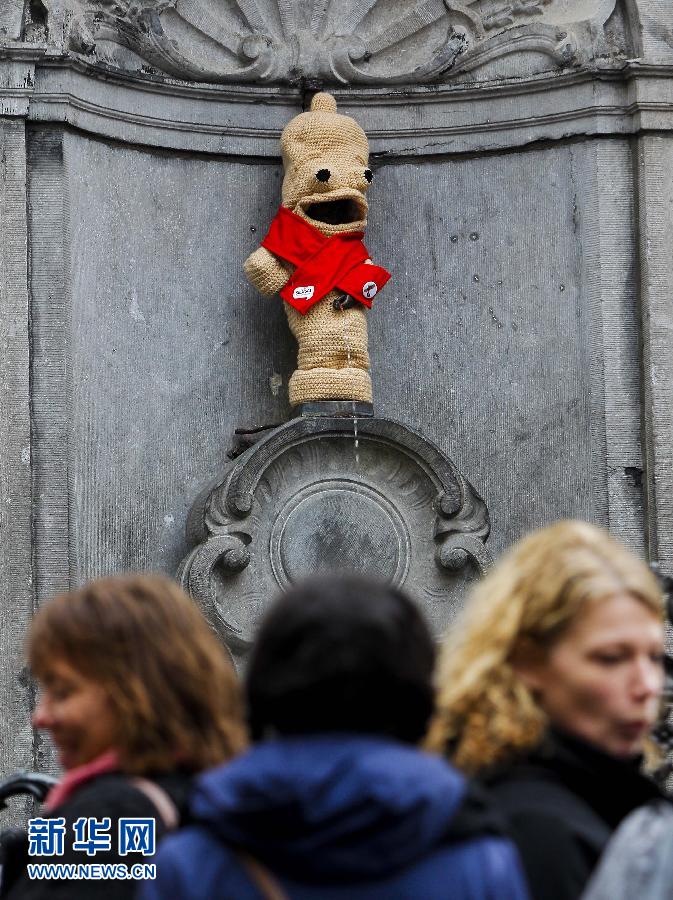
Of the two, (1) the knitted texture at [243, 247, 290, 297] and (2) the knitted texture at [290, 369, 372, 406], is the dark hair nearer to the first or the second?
(2) the knitted texture at [290, 369, 372, 406]

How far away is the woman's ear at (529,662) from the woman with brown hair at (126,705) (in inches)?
14.9

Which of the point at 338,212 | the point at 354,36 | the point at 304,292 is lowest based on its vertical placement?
the point at 304,292

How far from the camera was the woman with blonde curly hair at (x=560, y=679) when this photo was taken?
233 cm

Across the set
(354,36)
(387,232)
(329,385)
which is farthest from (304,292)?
(354,36)

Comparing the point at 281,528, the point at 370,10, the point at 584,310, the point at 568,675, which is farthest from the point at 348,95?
the point at 568,675

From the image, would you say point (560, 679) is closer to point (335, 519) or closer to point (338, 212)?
point (335, 519)

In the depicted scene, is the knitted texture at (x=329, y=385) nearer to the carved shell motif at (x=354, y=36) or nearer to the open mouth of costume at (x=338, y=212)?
the open mouth of costume at (x=338, y=212)

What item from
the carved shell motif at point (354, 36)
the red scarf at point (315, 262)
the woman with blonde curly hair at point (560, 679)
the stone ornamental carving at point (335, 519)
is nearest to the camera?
the woman with blonde curly hair at point (560, 679)

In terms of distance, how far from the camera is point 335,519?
6988 millimetres

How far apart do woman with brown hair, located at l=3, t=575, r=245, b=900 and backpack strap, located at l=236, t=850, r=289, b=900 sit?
39 centimetres

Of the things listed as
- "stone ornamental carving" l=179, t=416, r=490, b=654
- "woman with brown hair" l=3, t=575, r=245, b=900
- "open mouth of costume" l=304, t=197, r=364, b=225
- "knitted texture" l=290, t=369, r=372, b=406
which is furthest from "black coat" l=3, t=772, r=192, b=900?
"open mouth of costume" l=304, t=197, r=364, b=225

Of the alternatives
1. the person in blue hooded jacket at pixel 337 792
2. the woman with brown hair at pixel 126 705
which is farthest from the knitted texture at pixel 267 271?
the person in blue hooded jacket at pixel 337 792

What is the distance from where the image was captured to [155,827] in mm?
2363

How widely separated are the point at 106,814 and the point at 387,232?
5.50m
